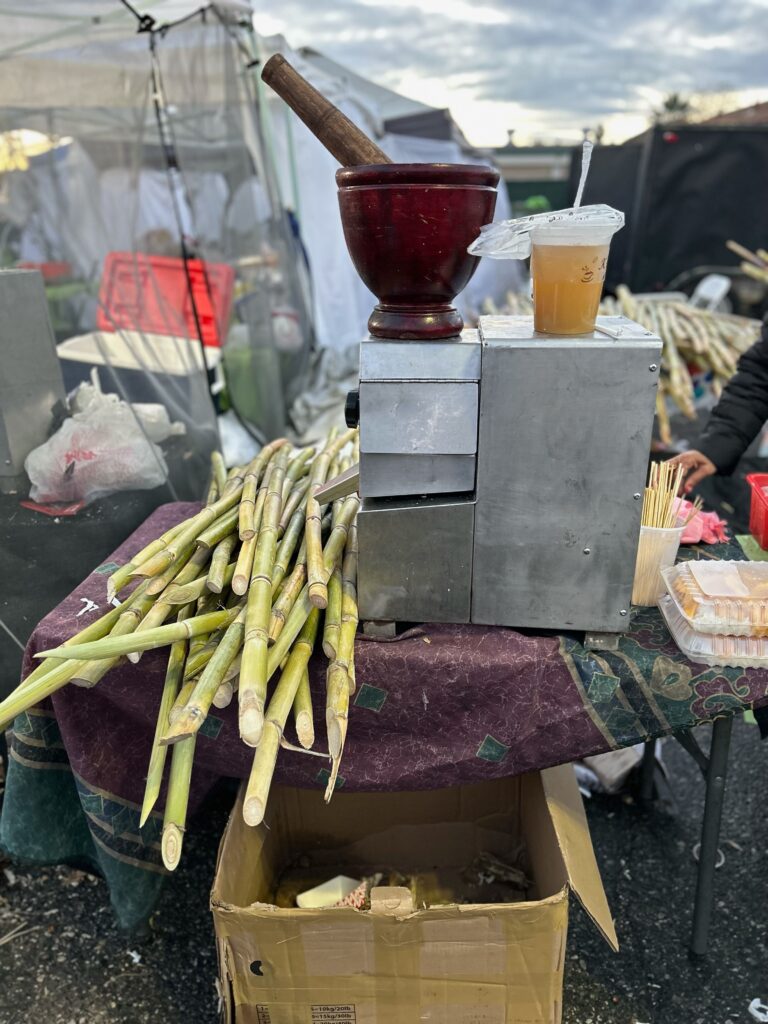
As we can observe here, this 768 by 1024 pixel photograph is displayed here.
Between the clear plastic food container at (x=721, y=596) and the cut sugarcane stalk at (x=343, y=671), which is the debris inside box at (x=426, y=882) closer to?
the cut sugarcane stalk at (x=343, y=671)

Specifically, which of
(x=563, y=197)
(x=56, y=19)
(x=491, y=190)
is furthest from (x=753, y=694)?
(x=563, y=197)

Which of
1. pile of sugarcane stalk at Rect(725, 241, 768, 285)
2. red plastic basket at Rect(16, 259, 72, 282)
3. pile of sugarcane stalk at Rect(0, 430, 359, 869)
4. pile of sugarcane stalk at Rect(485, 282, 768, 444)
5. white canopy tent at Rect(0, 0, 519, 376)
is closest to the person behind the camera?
pile of sugarcane stalk at Rect(0, 430, 359, 869)

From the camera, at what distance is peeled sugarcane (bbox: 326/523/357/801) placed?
4.43 ft

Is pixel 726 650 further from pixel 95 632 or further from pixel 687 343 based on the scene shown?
pixel 687 343

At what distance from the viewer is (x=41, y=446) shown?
260cm

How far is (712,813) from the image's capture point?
75.4 inches

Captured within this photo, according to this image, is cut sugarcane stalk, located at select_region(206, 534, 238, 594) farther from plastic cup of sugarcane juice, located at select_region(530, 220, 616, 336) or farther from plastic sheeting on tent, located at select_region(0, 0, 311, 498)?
plastic sheeting on tent, located at select_region(0, 0, 311, 498)

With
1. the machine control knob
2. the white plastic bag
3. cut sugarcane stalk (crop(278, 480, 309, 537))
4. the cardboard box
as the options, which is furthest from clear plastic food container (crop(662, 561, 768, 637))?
the white plastic bag

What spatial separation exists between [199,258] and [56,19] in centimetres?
147

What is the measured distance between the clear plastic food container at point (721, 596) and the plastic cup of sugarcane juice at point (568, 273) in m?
0.67

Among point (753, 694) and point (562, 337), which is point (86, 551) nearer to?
point (562, 337)

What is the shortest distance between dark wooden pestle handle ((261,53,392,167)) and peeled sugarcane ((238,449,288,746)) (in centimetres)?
85

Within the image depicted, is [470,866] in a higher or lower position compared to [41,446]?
lower

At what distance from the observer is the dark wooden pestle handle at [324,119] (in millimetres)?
1541
